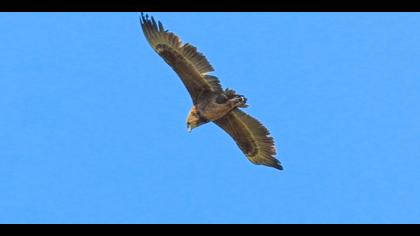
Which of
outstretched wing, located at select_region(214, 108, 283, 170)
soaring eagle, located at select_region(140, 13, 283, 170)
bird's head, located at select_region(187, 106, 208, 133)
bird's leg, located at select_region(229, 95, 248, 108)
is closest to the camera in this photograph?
bird's leg, located at select_region(229, 95, 248, 108)

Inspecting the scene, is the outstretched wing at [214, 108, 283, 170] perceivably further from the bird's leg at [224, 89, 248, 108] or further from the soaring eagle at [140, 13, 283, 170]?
the bird's leg at [224, 89, 248, 108]

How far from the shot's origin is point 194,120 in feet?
57.3

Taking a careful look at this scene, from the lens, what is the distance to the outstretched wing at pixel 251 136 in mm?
17719

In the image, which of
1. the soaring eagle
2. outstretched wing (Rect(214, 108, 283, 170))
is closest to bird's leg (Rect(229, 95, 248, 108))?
the soaring eagle

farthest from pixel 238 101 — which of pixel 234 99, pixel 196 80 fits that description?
pixel 196 80

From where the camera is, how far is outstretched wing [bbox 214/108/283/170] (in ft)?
58.1

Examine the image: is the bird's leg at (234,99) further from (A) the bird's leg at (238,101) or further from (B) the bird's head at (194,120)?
(B) the bird's head at (194,120)

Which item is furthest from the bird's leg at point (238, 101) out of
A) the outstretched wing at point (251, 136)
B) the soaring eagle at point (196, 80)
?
the outstretched wing at point (251, 136)

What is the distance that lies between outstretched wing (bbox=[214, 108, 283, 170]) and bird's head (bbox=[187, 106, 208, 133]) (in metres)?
0.55
